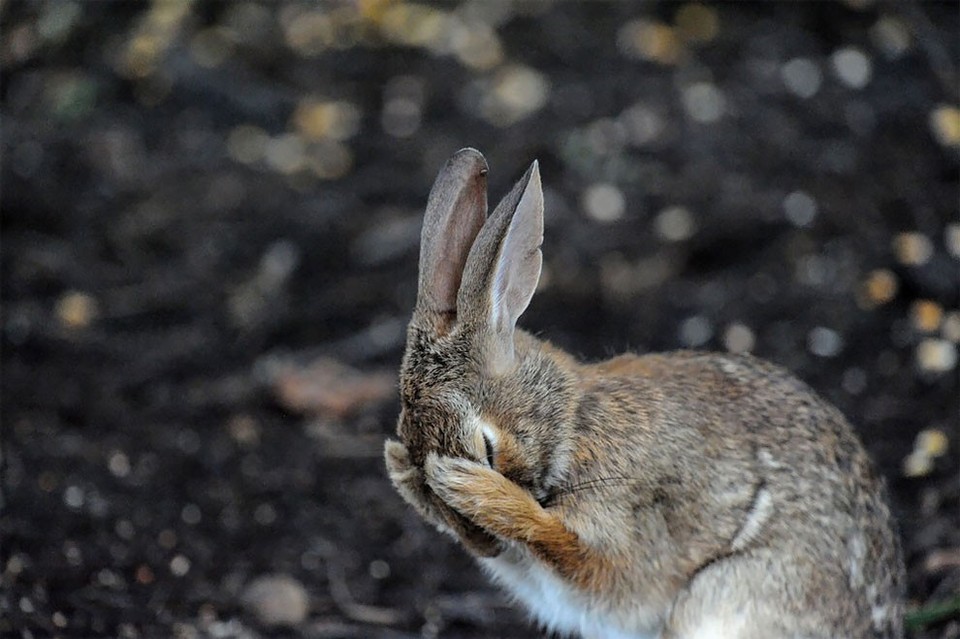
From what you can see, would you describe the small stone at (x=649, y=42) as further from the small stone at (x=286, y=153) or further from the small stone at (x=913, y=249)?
the small stone at (x=286, y=153)

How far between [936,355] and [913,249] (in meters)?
0.65

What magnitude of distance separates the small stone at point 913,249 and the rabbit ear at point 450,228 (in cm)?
334

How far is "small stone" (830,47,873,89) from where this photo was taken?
304 inches

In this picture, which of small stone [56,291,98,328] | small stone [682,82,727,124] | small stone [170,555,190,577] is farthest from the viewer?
small stone [682,82,727,124]

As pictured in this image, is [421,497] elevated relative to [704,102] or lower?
lower

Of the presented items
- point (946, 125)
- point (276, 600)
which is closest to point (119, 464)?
point (276, 600)

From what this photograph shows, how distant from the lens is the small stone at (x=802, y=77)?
7766mm

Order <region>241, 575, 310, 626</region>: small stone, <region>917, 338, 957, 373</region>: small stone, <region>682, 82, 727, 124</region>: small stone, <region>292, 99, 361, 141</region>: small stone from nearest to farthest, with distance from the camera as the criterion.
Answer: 1. <region>241, 575, 310, 626</region>: small stone
2. <region>917, 338, 957, 373</region>: small stone
3. <region>682, 82, 727, 124</region>: small stone
4. <region>292, 99, 361, 141</region>: small stone

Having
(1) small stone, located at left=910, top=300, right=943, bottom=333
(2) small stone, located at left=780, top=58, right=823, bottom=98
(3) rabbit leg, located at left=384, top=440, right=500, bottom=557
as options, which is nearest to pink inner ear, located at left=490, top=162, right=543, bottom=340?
(3) rabbit leg, located at left=384, top=440, right=500, bottom=557

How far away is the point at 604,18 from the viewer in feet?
27.6

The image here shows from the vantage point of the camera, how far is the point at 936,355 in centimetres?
641

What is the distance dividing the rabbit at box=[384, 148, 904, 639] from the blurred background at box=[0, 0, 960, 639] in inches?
35.5

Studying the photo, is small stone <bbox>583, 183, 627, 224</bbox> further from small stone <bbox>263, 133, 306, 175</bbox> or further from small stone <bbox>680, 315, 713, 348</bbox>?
small stone <bbox>263, 133, 306, 175</bbox>

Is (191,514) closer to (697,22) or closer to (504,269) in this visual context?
(504,269)
